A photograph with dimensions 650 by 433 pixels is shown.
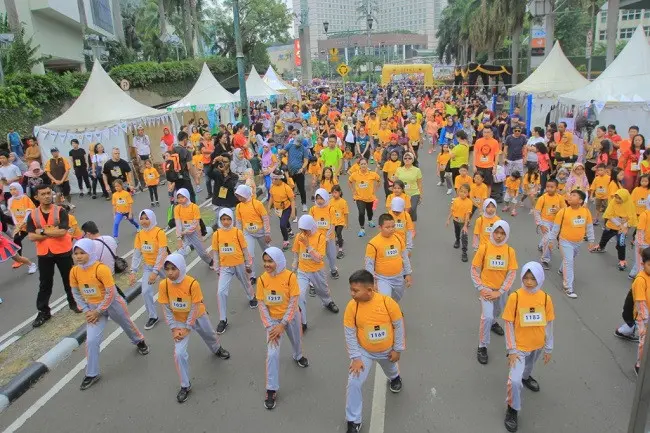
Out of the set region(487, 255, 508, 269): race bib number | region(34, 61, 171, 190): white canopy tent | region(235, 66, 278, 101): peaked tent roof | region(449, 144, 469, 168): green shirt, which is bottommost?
region(487, 255, 508, 269): race bib number

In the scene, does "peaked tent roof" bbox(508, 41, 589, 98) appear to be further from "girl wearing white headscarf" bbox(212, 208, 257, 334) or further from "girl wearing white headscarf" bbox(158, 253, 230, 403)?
"girl wearing white headscarf" bbox(158, 253, 230, 403)

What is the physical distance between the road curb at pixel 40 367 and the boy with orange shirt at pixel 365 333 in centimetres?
366

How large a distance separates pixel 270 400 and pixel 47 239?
4.03 meters

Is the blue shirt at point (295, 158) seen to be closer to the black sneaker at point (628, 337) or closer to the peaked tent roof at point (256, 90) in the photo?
the black sneaker at point (628, 337)

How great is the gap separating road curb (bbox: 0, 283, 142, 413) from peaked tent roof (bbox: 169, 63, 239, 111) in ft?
50.8

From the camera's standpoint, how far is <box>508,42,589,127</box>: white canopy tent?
19.6 m

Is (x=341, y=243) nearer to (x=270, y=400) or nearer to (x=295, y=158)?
(x=295, y=158)

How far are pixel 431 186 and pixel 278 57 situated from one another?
105910 mm

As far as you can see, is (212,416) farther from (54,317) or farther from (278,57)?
(278,57)

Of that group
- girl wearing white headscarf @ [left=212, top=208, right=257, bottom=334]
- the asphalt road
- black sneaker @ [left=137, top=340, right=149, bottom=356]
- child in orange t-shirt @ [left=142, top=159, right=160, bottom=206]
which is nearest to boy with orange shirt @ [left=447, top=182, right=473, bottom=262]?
the asphalt road

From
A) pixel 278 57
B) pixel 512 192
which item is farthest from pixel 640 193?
pixel 278 57

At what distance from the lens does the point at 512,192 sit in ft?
37.6

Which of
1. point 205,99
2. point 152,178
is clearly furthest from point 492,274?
point 205,99

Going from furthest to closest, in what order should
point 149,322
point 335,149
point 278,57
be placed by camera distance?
point 278,57
point 335,149
point 149,322
